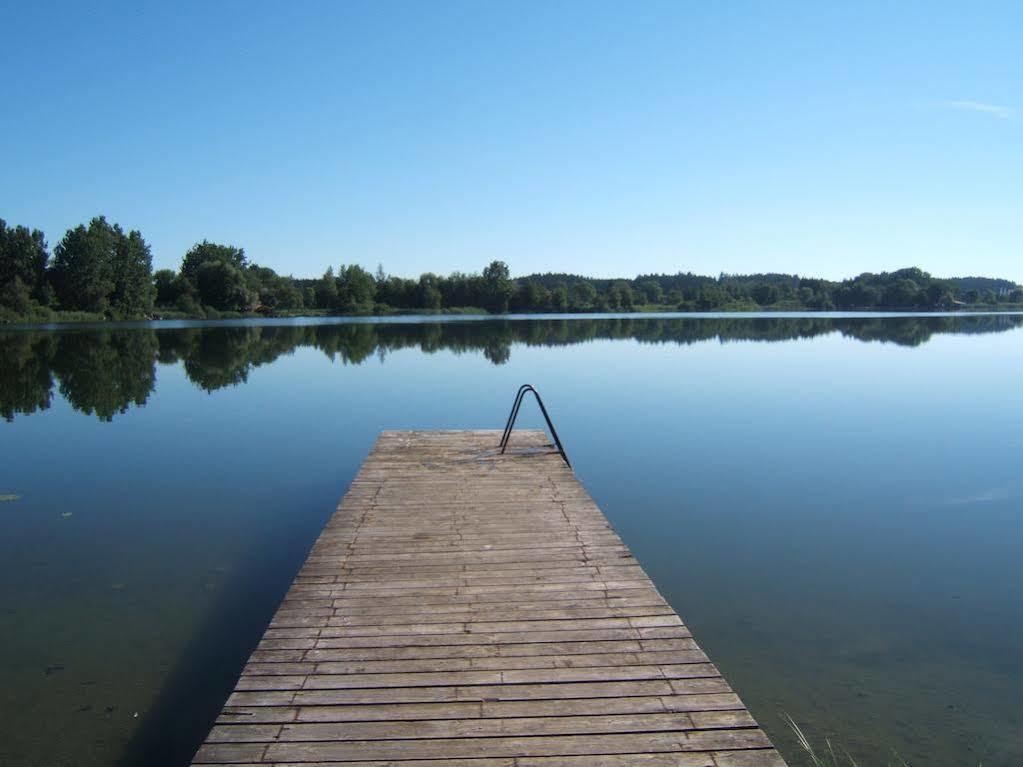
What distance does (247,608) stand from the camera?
5.52 metres

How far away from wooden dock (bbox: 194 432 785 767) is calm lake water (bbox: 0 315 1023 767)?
87cm

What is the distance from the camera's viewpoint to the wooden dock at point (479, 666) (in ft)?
9.34

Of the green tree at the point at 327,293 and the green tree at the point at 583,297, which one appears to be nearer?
the green tree at the point at 327,293

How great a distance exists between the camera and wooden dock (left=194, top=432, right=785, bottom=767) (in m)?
2.85

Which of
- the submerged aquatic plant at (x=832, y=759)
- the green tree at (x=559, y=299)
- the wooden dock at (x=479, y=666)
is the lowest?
the submerged aquatic plant at (x=832, y=759)

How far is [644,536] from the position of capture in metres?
6.97

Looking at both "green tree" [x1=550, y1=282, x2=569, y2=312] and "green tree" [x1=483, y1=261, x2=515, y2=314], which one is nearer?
"green tree" [x1=483, y1=261, x2=515, y2=314]

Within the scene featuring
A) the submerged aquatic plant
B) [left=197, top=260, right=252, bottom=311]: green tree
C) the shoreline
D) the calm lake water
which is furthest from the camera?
[left=197, top=260, right=252, bottom=311]: green tree

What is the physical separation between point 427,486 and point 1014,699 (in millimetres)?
5091

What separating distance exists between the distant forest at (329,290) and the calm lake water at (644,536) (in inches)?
1787

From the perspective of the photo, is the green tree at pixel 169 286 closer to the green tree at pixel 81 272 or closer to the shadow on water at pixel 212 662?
the green tree at pixel 81 272

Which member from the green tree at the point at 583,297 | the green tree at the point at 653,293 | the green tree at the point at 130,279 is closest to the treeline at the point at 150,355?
the green tree at the point at 130,279

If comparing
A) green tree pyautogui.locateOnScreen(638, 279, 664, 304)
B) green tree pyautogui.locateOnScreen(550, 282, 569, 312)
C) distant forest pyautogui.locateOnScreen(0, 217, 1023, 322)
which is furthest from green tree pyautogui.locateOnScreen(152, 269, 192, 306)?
green tree pyautogui.locateOnScreen(638, 279, 664, 304)

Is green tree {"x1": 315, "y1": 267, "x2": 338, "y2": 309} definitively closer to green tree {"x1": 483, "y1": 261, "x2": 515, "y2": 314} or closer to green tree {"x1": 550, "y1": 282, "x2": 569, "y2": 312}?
green tree {"x1": 483, "y1": 261, "x2": 515, "y2": 314}
